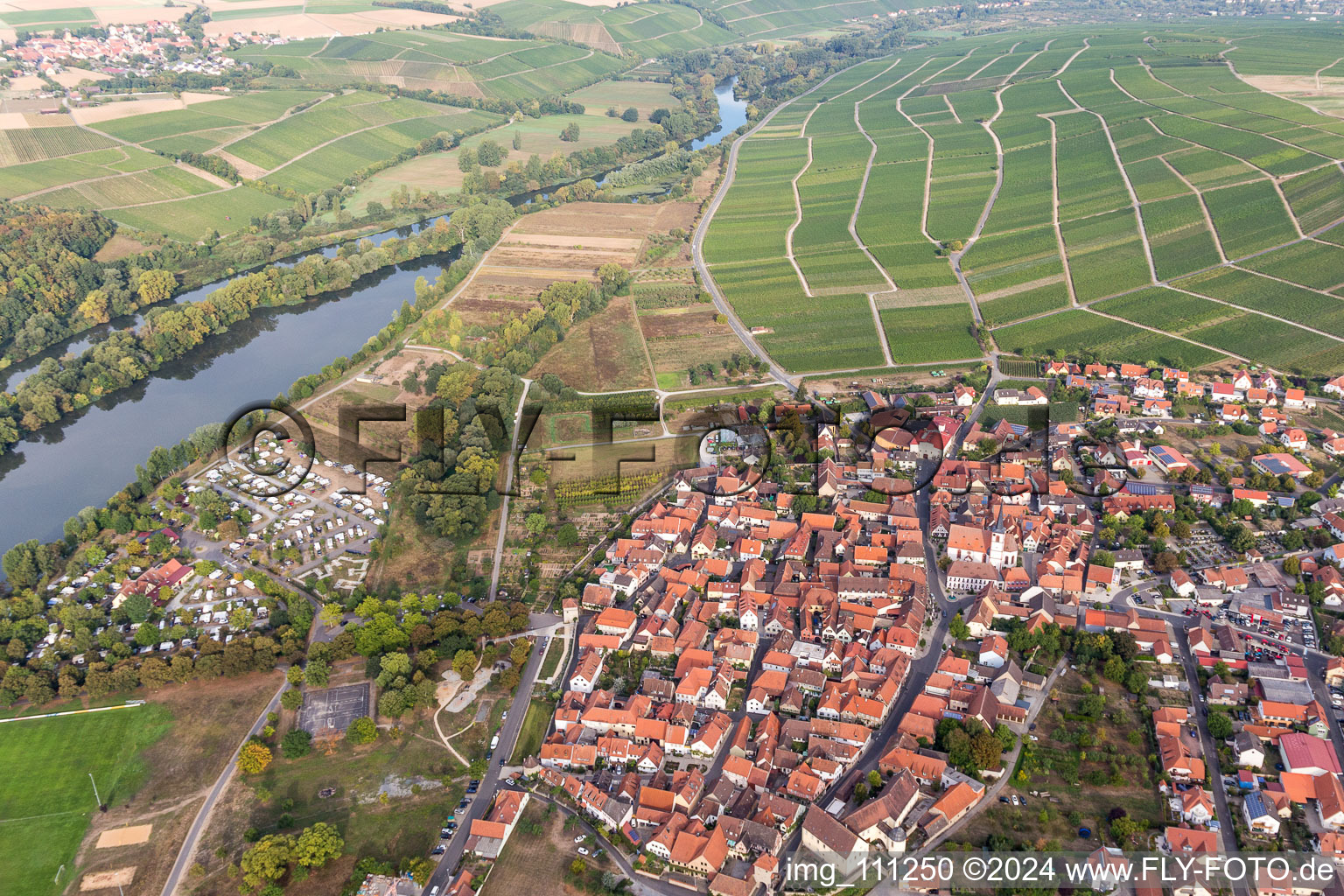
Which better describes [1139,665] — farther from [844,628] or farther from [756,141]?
[756,141]

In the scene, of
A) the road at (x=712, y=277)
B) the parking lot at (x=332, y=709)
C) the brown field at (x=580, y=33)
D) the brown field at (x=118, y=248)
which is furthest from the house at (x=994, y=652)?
the brown field at (x=580, y=33)

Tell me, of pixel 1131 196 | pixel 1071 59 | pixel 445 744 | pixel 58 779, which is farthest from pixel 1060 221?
pixel 58 779

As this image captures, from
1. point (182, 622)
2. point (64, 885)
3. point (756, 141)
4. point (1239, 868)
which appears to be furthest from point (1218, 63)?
point (64, 885)

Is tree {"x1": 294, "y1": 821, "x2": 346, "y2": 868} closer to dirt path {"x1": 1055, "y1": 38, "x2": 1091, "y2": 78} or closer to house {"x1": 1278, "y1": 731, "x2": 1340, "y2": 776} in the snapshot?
house {"x1": 1278, "y1": 731, "x2": 1340, "y2": 776}

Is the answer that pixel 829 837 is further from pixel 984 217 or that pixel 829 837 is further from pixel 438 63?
pixel 438 63

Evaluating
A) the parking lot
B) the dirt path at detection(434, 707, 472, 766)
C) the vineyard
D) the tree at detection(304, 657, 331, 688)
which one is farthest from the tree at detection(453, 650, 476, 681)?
the vineyard
